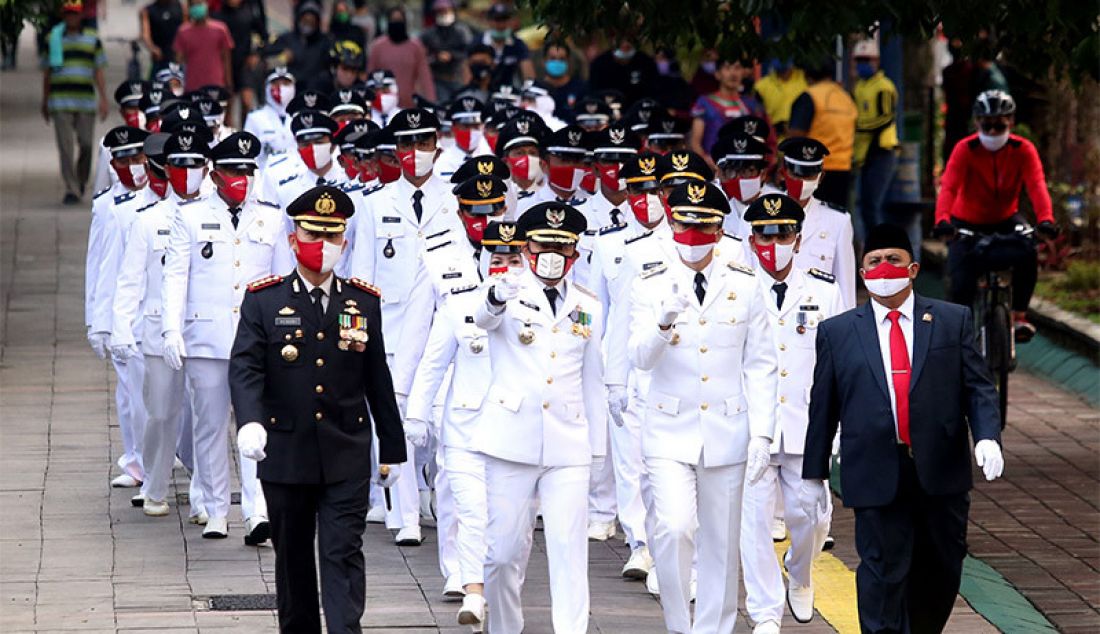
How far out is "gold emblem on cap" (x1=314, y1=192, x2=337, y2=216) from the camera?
358 inches

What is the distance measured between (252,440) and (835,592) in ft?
11.4

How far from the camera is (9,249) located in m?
20.9

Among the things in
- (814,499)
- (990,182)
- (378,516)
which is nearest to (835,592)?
(814,499)

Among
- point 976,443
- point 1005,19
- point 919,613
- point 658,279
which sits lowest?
point 919,613

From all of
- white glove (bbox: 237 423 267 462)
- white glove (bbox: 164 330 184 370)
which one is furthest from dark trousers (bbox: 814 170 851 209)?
white glove (bbox: 237 423 267 462)

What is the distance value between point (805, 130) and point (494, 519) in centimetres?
990

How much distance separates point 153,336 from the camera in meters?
12.0

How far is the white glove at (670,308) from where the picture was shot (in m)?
8.83

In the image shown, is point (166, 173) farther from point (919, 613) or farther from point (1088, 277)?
point (1088, 277)

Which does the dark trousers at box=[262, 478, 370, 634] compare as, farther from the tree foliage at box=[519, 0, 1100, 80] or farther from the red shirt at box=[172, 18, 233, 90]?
the red shirt at box=[172, 18, 233, 90]

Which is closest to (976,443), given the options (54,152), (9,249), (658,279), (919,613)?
(919,613)

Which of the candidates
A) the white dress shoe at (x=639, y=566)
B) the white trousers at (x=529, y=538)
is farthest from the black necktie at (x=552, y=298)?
the white dress shoe at (x=639, y=566)

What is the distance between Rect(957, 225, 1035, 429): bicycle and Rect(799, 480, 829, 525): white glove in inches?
177

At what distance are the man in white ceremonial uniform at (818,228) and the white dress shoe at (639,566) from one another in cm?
177
